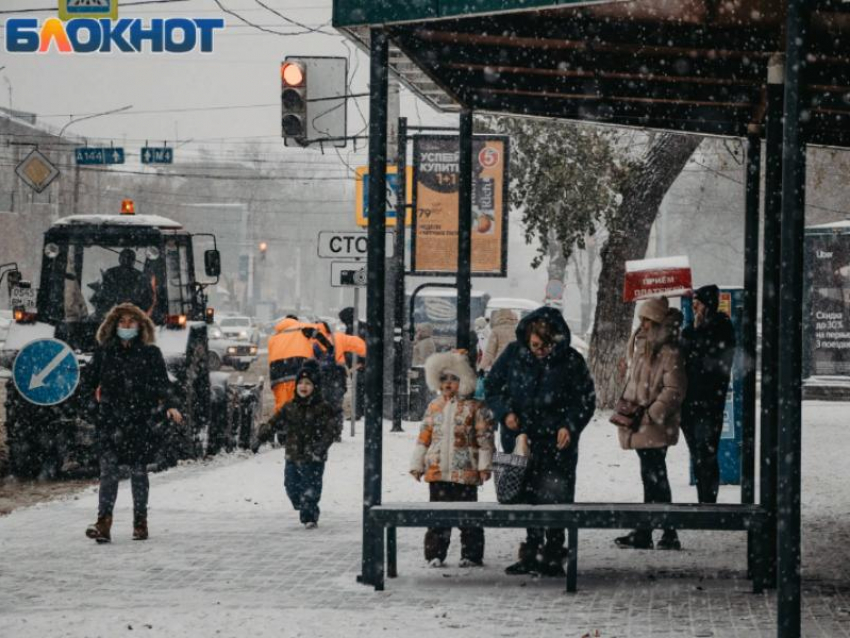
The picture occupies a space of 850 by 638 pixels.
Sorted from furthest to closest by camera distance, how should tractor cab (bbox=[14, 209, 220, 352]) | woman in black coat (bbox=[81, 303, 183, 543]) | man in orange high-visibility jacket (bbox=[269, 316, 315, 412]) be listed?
tractor cab (bbox=[14, 209, 220, 352]) < man in orange high-visibility jacket (bbox=[269, 316, 315, 412]) < woman in black coat (bbox=[81, 303, 183, 543])

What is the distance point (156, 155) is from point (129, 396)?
25.2m

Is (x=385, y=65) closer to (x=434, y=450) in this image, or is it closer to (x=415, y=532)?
(x=434, y=450)

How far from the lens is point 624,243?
2372 centimetres

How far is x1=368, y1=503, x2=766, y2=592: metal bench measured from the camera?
322 inches

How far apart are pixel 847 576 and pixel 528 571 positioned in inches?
75.0

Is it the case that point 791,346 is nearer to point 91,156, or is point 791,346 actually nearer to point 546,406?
point 546,406

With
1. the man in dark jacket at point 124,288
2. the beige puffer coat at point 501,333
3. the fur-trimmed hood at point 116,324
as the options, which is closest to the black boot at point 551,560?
the fur-trimmed hood at point 116,324

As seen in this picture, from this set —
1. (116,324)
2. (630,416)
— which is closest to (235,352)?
(116,324)

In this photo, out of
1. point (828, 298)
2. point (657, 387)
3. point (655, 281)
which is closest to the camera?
point (657, 387)

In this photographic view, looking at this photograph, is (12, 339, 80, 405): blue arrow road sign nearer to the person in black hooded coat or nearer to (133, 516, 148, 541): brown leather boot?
(133, 516, 148, 541): brown leather boot

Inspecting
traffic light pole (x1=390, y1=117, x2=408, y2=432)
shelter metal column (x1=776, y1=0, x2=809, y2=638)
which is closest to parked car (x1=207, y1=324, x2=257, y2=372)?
traffic light pole (x1=390, y1=117, x2=408, y2=432)

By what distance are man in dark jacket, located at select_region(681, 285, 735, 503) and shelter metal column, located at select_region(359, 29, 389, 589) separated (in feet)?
8.78

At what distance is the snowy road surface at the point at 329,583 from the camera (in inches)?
292

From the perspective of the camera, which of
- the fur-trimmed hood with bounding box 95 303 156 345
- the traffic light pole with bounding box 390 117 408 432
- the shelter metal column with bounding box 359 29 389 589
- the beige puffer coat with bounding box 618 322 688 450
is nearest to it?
the shelter metal column with bounding box 359 29 389 589
